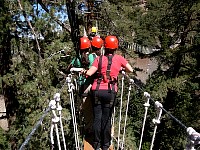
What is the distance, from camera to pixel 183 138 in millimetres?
12289

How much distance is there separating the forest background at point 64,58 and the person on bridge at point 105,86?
3.73 metres

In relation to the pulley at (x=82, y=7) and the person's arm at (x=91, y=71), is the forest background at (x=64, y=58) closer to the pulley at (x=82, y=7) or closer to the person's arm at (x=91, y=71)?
the pulley at (x=82, y=7)

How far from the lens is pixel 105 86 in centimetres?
299

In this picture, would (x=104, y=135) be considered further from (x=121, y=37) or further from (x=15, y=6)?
(x=121, y=37)

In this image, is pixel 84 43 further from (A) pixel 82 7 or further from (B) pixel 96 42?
(A) pixel 82 7

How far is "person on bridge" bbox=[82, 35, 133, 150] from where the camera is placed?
2955 millimetres

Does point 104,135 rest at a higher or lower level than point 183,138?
higher

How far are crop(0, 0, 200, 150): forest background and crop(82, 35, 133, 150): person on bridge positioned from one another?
373 cm

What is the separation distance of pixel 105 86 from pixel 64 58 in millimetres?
4913

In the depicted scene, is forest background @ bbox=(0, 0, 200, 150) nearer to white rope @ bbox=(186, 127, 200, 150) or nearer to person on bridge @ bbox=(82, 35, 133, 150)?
person on bridge @ bbox=(82, 35, 133, 150)

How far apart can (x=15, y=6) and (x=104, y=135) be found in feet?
15.3

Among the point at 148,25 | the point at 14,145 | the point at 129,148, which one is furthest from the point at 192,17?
the point at 14,145

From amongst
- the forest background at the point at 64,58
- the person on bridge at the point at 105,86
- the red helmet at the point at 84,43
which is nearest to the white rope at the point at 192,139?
the person on bridge at the point at 105,86

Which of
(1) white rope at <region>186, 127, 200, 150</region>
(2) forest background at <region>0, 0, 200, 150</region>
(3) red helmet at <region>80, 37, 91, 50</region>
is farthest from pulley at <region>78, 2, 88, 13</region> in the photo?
(1) white rope at <region>186, 127, 200, 150</region>
